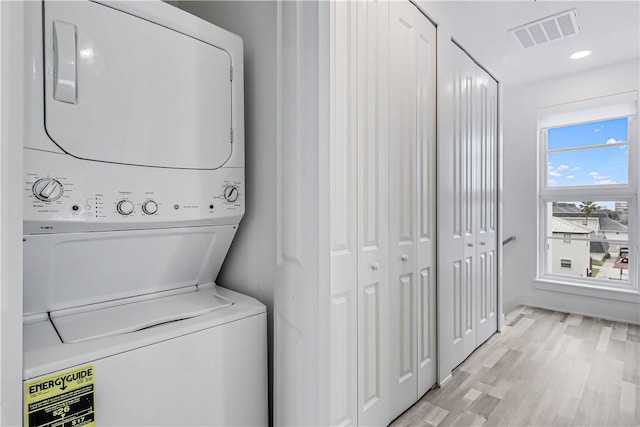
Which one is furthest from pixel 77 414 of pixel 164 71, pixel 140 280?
pixel 164 71

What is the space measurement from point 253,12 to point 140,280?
1.11 m

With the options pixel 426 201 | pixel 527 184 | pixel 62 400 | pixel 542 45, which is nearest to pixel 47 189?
pixel 62 400

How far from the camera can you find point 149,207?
104cm

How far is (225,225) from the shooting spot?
1252 millimetres

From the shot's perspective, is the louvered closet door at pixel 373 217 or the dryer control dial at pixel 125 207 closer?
the dryer control dial at pixel 125 207

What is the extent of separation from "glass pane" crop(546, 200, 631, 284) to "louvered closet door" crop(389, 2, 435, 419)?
8.44 feet

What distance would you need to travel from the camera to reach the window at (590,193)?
3242 millimetres

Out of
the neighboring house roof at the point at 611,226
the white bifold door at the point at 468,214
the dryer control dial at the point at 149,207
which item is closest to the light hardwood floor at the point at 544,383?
the white bifold door at the point at 468,214

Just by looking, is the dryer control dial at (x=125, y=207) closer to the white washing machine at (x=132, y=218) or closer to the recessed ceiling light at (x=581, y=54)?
the white washing machine at (x=132, y=218)

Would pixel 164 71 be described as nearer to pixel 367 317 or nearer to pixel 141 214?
pixel 141 214

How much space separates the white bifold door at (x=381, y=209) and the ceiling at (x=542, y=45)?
525mm

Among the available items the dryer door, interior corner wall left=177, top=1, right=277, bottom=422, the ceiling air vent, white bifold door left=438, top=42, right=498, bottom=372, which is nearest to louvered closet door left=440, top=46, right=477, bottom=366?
white bifold door left=438, top=42, right=498, bottom=372

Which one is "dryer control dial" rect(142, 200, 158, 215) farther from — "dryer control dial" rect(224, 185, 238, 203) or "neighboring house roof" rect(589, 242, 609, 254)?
"neighboring house roof" rect(589, 242, 609, 254)

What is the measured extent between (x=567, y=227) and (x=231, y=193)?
3832 millimetres
